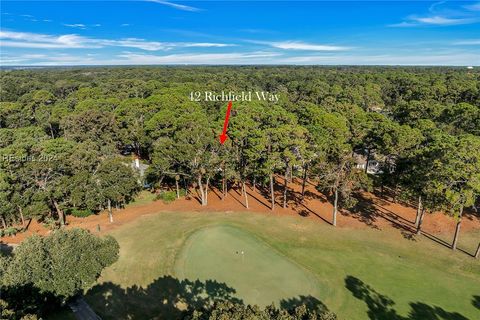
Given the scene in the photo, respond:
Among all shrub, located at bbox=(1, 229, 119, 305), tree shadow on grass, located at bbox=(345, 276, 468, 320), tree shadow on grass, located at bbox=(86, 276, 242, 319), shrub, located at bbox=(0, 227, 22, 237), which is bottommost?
shrub, located at bbox=(0, 227, 22, 237)

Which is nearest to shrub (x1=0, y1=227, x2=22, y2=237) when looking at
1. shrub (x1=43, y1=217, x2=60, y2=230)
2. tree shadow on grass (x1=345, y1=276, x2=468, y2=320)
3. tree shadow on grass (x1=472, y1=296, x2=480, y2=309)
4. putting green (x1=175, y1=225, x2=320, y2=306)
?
shrub (x1=43, y1=217, x2=60, y2=230)

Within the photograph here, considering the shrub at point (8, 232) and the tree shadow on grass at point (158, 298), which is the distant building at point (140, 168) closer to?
the shrub at point (8, 232)

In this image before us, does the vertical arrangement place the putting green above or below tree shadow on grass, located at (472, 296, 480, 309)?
below

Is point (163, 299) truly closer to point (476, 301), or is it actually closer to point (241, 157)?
point (241, 157)

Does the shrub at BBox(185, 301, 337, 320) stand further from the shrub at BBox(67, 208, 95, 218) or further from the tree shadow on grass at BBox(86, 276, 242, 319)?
the shrub at BBox(67, 208, 95, 218)

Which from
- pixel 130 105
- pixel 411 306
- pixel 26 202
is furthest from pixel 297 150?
pixel 130 105

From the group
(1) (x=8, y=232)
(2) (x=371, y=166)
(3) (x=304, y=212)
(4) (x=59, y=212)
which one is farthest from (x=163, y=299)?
(2) (x=371, y=166)

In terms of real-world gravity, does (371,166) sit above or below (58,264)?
below
